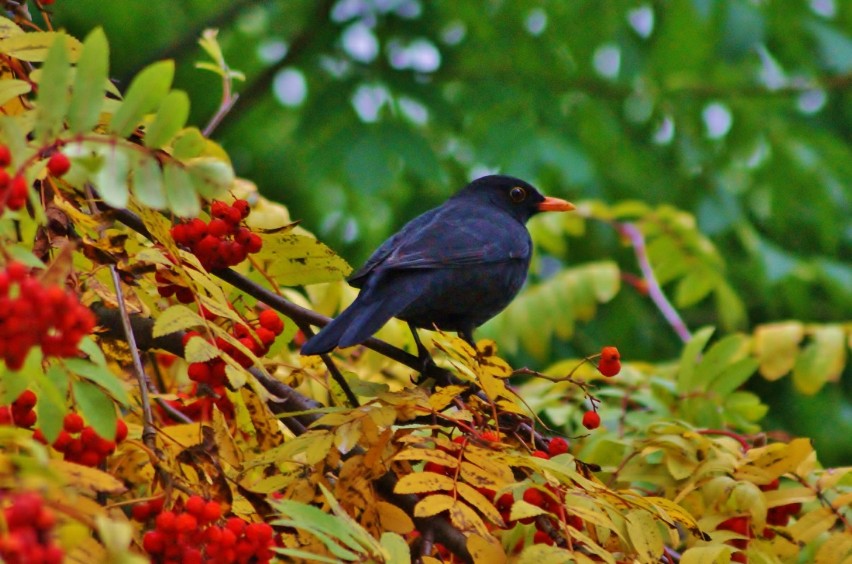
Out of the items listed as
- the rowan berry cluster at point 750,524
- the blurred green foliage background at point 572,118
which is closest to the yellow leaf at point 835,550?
the rowan berry cluster at point 750,524

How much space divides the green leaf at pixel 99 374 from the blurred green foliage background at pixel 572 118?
5.68 metres

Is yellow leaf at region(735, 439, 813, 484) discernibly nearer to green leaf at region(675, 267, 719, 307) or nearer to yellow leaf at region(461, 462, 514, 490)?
yellow leaf at region(461, 462, 514, 490)

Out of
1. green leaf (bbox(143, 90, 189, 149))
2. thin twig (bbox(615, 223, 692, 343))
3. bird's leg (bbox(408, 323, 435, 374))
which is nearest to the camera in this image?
green leaf (bbox(143, 90, 189, 149))

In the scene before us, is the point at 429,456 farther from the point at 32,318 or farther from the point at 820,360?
the point at 820,360

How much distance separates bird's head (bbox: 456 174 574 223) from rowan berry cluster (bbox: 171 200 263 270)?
245 centimetres

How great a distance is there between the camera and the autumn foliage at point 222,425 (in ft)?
5.44

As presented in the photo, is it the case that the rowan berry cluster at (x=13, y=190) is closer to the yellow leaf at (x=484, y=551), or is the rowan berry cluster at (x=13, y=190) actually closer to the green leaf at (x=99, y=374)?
the green leaf at (x=99, y=374)

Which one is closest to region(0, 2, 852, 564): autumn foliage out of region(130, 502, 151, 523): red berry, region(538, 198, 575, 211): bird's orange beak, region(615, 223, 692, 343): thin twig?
region(130, 502, 151, 523): red berry

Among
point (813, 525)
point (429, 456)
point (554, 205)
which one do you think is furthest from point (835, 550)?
point (554, 205)

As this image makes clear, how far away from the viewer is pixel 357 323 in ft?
9.13

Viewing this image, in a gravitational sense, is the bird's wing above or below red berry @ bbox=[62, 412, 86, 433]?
below

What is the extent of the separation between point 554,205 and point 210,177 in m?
3.06

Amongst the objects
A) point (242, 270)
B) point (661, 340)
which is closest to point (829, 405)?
point (661, 340)

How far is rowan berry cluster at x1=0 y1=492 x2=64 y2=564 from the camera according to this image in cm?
120
